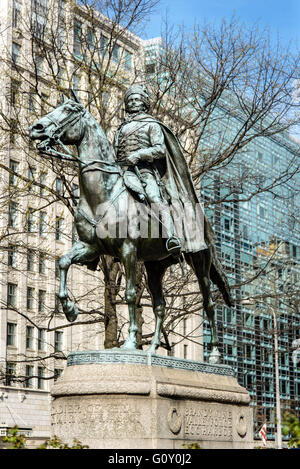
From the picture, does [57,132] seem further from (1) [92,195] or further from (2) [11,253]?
(2) [11,253]

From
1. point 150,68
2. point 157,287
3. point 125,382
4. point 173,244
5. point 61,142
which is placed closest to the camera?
point 125,382

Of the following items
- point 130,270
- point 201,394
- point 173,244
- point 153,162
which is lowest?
point 201,394

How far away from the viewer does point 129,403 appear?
1061 centimetres

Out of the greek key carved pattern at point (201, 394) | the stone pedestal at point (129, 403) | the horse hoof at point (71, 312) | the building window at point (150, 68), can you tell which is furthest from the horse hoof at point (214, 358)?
the building window at point (150, 68)

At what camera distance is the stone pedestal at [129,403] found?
10.6m

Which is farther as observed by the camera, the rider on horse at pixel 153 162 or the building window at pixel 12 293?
the building window at pixel 12 293

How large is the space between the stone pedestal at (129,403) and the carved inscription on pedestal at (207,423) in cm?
1

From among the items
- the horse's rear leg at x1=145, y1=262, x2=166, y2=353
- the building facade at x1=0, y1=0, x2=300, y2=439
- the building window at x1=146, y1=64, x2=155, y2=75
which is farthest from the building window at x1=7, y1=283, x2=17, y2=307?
the horse's rear leg at x1=145, y1=262, x2=166, y2=353

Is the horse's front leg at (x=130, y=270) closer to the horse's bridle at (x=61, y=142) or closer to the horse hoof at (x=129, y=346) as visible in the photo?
the horse hoof at (x=129, y=346)

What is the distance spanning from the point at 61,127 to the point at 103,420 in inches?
160

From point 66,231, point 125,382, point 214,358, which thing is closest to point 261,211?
point 66,231

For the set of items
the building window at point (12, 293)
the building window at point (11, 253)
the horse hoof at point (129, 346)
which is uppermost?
the building window at point (12, 293)

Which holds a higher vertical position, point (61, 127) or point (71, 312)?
point (61, 127)
